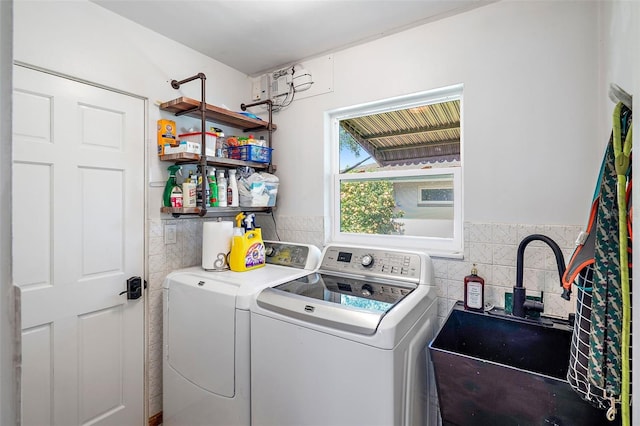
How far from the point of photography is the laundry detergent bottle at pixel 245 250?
1.88 metres

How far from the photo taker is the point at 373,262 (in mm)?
1811

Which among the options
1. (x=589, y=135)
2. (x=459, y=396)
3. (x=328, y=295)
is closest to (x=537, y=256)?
(x=589, y=135)

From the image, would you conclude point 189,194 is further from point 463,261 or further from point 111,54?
point 463,261

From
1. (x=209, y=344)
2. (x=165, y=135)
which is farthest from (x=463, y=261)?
(x=165, y=135)

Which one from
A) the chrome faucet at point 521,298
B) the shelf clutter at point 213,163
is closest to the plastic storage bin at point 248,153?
the shelf clutter at point 213,163

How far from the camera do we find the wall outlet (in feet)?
6.61

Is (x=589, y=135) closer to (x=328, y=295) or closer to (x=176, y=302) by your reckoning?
(x=328, y=295)

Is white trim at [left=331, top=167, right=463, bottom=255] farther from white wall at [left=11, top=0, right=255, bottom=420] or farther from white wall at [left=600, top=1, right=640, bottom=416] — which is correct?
white wall at [left=11, top=0, right=255, bottom=420]

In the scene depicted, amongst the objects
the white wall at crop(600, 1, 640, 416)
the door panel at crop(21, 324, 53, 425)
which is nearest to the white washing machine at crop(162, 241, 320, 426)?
the door panel at crop(21, 324, 53, 425)

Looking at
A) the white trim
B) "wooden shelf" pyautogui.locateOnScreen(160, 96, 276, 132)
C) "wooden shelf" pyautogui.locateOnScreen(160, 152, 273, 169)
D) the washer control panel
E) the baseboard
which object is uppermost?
"wooden shelf" pyautogui.locateOnScreen(160, 96, 276, 132)

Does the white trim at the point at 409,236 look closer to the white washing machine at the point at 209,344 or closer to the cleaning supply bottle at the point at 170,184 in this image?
the white washing machine at the point at 209,344

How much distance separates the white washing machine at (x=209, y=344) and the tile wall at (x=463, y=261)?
0.20 meters

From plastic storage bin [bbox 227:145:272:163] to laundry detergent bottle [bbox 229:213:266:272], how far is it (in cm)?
45

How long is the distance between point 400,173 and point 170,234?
1.60m
